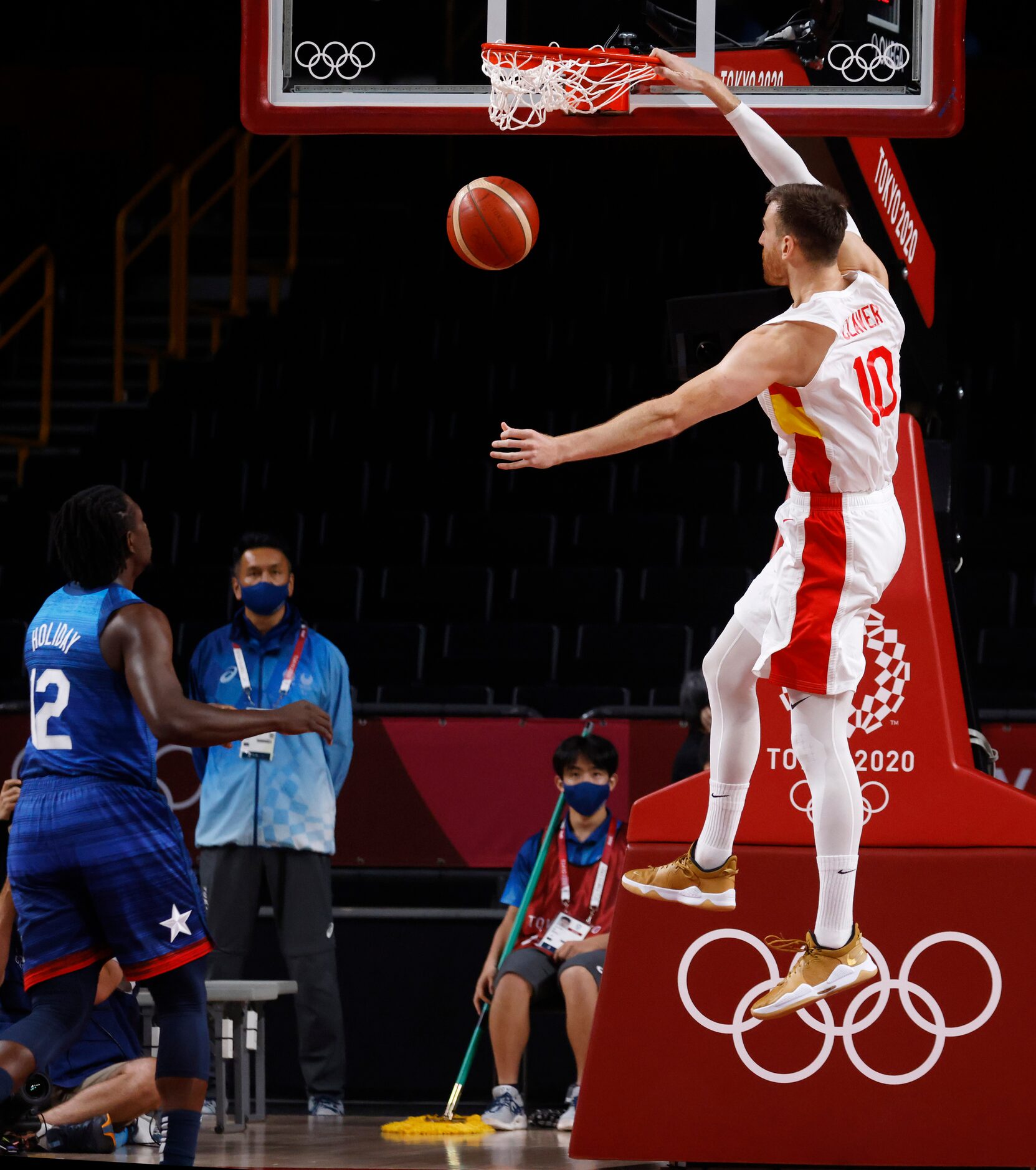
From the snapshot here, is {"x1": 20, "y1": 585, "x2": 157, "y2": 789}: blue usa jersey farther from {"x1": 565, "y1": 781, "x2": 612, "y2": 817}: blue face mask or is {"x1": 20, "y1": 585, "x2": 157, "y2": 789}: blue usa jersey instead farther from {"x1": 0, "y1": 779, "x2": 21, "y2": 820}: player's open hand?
{"x1": 565, "y1": 781, "x2": 612, "y2": 817}: blue face mask

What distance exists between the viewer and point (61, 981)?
14.2 ft

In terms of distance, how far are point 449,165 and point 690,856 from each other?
11828 mm

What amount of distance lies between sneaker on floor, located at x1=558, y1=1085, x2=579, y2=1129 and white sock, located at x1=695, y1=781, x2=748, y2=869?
8.18 feet

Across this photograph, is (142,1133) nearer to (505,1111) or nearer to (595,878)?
(505,1111)

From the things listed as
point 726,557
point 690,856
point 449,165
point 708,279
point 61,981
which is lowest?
point 61,981

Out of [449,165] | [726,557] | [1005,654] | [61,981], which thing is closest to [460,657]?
[726,557]

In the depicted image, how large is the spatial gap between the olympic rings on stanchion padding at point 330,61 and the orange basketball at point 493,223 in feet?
2.07

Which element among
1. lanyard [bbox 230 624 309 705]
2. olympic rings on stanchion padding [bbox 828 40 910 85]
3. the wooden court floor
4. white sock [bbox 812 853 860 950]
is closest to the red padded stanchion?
the wooden court floor

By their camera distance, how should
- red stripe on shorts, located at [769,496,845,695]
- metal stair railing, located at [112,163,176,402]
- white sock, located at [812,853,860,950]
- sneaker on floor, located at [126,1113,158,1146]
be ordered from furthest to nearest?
1. metal stair railing, located at [112,163,176,402]
2. sneaker on floor, located at [126,1113,158,1146]
3. white sock, located at [812,853,860,950]
4. red stripe on shorts, located at [769,496,845,695]

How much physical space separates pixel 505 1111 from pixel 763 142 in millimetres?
3900

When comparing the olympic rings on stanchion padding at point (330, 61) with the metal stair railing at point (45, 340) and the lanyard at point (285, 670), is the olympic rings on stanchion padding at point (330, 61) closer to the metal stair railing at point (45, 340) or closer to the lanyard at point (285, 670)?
the lanyard at point (285, 670)

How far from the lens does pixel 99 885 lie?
431cm

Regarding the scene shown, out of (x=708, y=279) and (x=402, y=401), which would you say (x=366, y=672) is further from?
(x=708, y=279)

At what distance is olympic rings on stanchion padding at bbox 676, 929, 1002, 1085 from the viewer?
506cm
